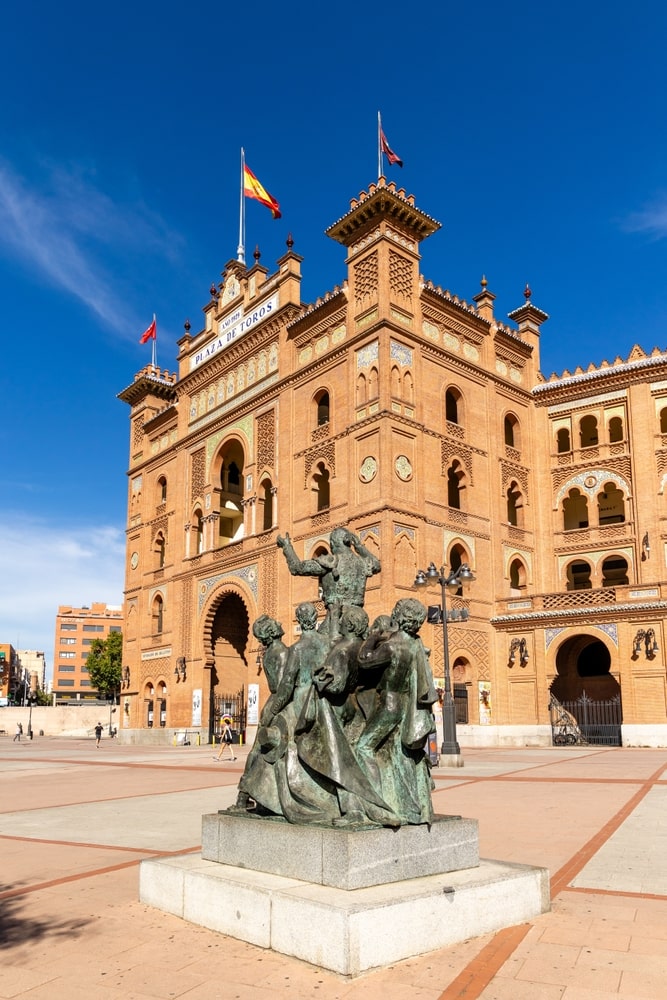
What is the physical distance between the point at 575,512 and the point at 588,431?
3286 mm

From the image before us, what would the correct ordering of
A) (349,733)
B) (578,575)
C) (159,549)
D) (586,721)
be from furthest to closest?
(159,549) < (578,575) < (586,721) < (349,733)

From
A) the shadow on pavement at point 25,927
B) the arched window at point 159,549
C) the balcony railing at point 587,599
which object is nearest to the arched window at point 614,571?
the balcony railing at point 587,599

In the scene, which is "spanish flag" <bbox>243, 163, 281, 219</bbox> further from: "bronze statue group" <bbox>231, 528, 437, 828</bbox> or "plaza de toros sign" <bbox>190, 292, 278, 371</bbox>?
"bronze statue group" <bbox>231, 528, 437, 828</bbox>

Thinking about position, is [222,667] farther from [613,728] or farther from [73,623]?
[73,623]

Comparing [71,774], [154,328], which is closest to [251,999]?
[71,774]

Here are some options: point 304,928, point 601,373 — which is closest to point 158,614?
point 601,373

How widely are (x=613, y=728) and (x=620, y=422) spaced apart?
11.7 meters

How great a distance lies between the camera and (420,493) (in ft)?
90.7

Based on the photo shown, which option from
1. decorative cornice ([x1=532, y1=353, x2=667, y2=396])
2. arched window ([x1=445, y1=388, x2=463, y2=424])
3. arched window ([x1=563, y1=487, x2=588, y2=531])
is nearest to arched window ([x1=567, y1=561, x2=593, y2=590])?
arched window ([x1=563, y1=487, x2=588, y2=531])

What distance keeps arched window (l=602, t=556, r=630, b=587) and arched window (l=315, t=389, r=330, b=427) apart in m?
11.8

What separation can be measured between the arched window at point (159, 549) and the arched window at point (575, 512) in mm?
18215

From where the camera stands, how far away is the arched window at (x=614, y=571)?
3194 cm

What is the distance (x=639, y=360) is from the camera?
32406 mm

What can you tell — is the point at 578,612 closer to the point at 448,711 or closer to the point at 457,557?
the point at 457,557
